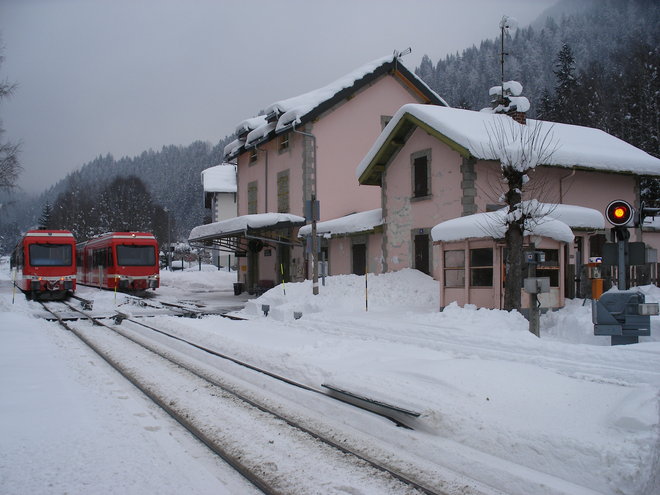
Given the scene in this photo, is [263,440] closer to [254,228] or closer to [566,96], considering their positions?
[254,228]

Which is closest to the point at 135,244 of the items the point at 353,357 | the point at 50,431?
the point at 353,357

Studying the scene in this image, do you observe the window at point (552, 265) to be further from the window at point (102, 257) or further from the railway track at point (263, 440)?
the window at point (102, 257)

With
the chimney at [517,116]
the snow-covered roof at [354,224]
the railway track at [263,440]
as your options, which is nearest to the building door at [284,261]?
the snow-covered roof at [354,224]

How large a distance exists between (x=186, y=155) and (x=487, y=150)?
488 ft

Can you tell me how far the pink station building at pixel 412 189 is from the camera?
16172mm

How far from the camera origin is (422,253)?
21.1 meters

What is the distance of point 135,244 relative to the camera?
29.5 meters

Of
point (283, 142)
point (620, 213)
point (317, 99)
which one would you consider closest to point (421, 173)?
point (317, 99)

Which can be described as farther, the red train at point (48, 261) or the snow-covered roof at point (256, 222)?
the red train at point (48, 261)

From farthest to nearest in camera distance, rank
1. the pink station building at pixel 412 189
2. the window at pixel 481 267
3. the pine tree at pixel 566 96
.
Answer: the pine tree at pixel 566 96 < the pink station building at pixel 412 189 < the window at pixel 481 267

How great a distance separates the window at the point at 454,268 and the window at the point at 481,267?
496mm

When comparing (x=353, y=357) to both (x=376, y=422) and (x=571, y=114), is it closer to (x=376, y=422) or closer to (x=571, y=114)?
(x=376, y=422)

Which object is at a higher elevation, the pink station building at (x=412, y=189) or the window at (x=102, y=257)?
the pink station building at (x=412, y=189)

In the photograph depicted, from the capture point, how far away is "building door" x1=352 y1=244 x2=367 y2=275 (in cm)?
2486
